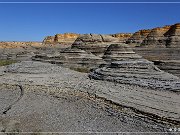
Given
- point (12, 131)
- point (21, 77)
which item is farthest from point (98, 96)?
point (21, 77)

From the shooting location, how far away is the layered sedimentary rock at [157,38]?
4303 centimetres

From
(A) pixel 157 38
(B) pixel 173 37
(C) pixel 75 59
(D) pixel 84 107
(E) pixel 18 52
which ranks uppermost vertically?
(B) pixel 173 37

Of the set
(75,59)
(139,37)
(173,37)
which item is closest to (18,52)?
(139,37)

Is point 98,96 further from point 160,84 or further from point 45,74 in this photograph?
point 45,74

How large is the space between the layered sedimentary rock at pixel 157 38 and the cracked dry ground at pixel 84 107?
25440mm

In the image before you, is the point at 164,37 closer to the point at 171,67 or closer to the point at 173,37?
the point at 173,37

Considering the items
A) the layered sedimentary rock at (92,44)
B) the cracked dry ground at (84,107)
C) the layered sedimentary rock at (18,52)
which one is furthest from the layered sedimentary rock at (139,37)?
the cracked dry ground at (84,107)

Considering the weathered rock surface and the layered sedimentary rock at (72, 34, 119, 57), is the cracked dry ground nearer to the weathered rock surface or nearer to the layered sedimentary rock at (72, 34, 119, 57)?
the weathered rock surface

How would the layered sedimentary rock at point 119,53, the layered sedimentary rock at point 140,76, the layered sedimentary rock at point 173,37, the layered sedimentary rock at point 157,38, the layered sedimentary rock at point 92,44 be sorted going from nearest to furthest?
the layered sedimentary rock at point 140,76 → the layered sedimentary rock at point 119,53 → the layered sedimentary rock at point 92,44 → the layered sedimentary rock at point 173,37 → the layered sedimentary rock at point 157,38

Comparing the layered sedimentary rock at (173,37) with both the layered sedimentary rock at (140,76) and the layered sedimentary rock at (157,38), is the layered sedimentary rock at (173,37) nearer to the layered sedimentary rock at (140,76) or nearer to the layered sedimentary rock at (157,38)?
the layered sedimentary rock at (157,38)

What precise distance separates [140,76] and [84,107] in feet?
16.9

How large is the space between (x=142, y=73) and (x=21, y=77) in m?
8.97

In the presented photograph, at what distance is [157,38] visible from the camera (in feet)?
148

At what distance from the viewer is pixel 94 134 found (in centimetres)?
1168
